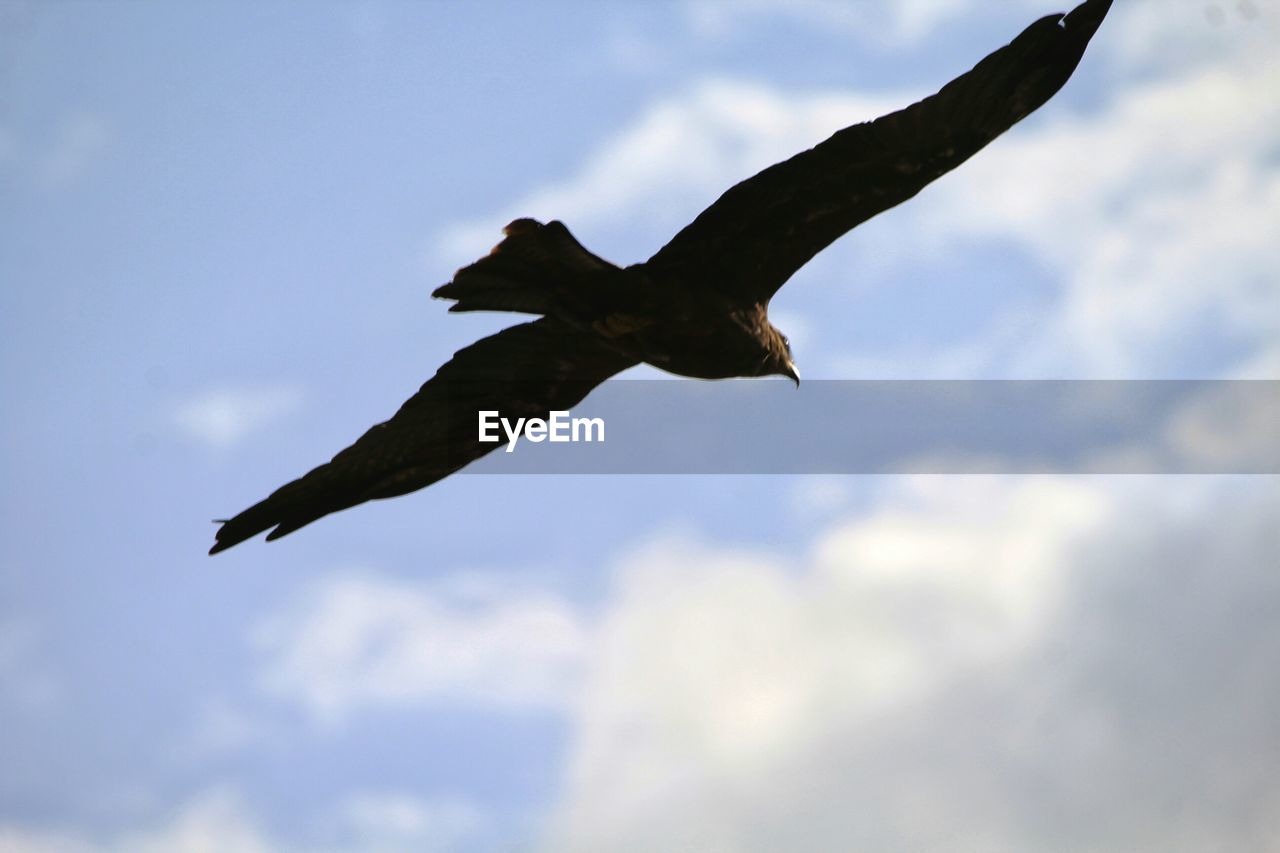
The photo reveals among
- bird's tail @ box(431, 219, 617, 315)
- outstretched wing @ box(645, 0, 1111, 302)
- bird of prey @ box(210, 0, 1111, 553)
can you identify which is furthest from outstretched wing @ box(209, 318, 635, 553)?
outstretched wing @ box(645, 0, 1111, 302)

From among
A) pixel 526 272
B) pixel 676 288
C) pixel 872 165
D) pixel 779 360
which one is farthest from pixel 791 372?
pixel 526 272

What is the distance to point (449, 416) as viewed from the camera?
13898 millimetres

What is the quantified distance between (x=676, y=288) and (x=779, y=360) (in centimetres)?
107

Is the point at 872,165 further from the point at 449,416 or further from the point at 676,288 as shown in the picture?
the point at 449,416

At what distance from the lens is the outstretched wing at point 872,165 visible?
12.2 metres

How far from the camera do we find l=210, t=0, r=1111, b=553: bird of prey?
12.2 metres

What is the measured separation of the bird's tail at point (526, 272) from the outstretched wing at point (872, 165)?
0.61 metres

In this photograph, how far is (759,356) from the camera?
1323 centimetres

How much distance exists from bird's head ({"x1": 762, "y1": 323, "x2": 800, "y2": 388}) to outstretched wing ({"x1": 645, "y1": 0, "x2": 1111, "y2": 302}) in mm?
703

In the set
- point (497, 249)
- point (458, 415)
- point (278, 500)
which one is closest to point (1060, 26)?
point (497, 249)

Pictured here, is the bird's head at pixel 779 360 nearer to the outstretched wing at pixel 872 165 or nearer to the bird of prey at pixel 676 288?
the bird of prey at pixel 676 288

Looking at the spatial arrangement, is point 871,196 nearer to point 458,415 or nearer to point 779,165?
point 779,165

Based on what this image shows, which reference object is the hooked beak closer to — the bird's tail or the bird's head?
the bird's head

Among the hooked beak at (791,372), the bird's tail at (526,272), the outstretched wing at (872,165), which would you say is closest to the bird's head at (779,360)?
the hooked beak at (791,372)
